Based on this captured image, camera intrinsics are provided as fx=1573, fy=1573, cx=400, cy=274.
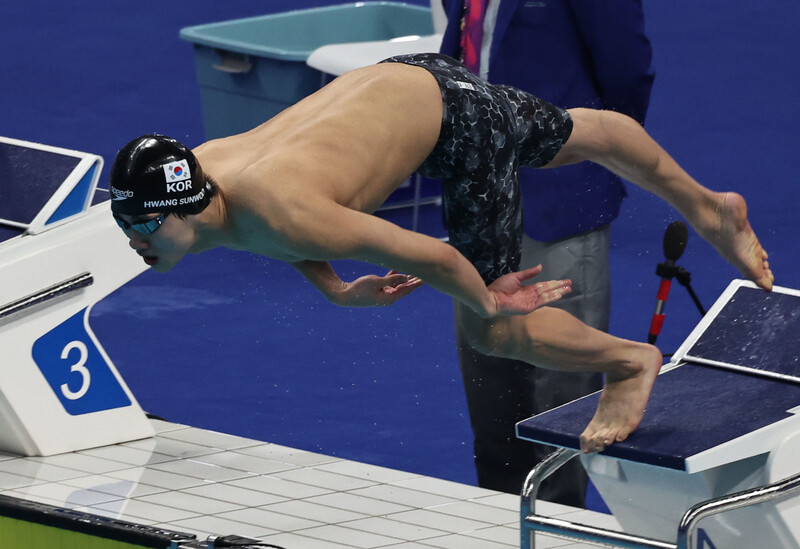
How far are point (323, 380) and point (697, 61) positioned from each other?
529cm

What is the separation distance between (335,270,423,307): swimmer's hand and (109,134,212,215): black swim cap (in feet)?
2.00

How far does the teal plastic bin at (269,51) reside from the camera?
8.48 meters

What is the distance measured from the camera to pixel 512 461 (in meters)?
5.27

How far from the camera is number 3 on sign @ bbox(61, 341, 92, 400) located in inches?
217

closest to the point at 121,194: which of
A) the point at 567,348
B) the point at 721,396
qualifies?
the point at 567,348

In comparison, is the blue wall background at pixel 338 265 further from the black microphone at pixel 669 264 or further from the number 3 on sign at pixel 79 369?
the black microphone at pixel 669 264

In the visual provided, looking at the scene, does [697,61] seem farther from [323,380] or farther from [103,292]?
[103,292]

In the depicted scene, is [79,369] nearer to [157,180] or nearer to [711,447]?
[157,180]

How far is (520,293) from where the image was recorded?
13.0 ft

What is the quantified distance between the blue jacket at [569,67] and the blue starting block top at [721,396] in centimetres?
64

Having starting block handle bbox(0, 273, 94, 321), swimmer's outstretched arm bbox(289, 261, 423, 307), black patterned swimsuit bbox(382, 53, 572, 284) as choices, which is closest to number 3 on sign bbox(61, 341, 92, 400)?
starting block handle bbox(0, 273, 94, 321)

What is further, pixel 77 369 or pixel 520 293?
pixel 77 369

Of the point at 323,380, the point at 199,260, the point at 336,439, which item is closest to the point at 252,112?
the point at 199,260

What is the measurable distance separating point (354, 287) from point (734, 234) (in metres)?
1.11
